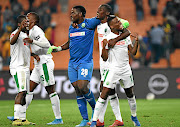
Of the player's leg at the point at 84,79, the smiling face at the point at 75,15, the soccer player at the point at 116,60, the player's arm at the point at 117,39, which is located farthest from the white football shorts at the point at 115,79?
the smiling face at the point at 75,15

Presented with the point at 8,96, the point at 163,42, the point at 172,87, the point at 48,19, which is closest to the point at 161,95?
the point at 172,87

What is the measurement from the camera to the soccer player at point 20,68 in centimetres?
887

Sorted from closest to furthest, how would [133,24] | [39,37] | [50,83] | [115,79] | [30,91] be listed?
1. [115,79]
2. [39,37]
3. [50,83]
4. [30,91]
5. [133,24]

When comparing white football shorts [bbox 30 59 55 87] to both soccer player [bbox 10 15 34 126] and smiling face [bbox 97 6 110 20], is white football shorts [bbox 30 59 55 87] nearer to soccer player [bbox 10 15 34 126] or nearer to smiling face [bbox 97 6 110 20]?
soccer player [bbox 10 15 34 126]

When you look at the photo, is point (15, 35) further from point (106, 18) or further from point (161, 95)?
point (161, 95)

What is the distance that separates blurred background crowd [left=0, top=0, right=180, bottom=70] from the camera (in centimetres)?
2036

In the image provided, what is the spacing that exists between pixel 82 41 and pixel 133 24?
14979mm

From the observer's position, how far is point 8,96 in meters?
16.4

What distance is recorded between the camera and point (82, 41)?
345 inches

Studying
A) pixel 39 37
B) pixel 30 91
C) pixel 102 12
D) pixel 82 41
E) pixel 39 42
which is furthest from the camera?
pixel 30 91

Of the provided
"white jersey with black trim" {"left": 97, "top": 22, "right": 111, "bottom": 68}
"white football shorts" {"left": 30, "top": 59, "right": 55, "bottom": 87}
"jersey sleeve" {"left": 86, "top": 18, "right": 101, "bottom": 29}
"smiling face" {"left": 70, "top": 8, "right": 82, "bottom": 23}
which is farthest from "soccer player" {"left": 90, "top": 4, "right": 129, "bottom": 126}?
"white football shorts" {"left": 30, "top": 59, "right": 55, "bottom": 87}

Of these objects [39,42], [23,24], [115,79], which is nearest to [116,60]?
[115,79]

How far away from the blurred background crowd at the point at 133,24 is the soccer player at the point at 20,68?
972cm

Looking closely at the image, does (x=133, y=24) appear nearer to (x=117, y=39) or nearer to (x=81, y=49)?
(x=81, y=49)
